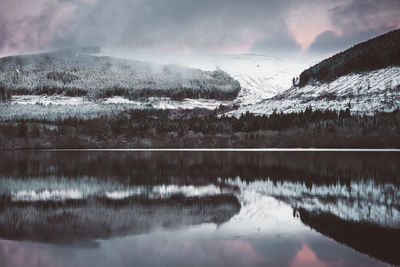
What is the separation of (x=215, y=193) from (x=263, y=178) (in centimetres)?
1352

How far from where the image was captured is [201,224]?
24594 millimetres

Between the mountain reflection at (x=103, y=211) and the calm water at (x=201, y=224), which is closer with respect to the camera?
the calm water at (x=201, y=224)

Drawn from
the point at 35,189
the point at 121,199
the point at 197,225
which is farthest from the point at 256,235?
the point at 35,189

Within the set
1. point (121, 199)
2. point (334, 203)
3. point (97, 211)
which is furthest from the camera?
point (121, 199)

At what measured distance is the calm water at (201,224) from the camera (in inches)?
711

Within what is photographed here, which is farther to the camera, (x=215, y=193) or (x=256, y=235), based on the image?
(x=215, y=193)

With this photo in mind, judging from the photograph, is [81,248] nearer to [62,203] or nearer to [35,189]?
[62,203]

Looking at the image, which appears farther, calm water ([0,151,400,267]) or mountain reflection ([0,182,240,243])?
mountain reflection ([0,182,240,243])

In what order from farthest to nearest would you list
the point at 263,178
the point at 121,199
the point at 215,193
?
1. the point at 263,178
2. the point at 215,193
3. the point at 121,199

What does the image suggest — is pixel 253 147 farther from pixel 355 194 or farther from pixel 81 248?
pixel 81 248

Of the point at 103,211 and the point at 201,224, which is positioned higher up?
the point at 103,211

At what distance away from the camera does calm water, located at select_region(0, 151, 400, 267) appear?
1806cm

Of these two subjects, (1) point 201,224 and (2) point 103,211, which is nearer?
(1) point 201,224

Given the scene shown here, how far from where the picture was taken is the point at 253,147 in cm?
19588
